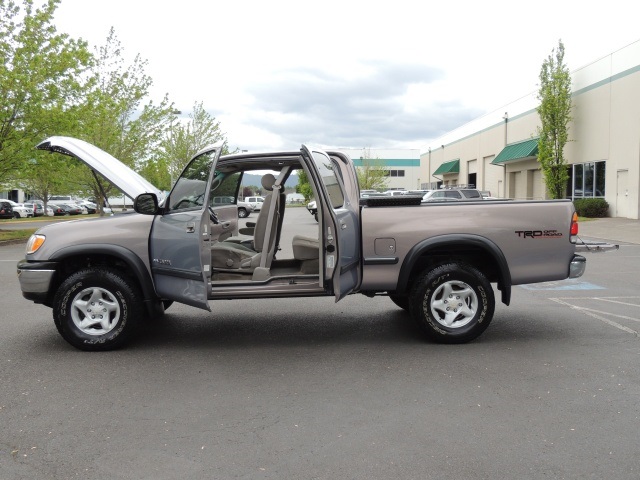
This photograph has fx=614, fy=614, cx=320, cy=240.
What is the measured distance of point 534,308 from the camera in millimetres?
8172

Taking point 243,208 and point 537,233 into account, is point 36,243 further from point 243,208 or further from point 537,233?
point 537,233

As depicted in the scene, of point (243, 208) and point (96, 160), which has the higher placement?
point (96, 160)

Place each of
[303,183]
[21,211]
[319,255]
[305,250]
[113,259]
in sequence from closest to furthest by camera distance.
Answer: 1. [319,255]
2. [113,259]
3. [305,250]
4. [303,183]
5. [21,211]

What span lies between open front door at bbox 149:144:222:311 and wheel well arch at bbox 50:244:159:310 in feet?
0.32

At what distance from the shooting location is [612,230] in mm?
22391

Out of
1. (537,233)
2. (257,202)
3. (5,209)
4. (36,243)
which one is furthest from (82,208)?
(537,233)

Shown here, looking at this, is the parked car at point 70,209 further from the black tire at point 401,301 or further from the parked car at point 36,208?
the black tire at point 401,301

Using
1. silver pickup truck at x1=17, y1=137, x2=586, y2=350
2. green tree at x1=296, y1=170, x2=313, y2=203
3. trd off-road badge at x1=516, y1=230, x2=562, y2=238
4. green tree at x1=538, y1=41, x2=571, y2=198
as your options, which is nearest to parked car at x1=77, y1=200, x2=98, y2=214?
green tree at x1=296, y1=170, x2=313, y2=203

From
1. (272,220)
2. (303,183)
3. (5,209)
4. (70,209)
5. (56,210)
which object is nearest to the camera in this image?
(272,220)

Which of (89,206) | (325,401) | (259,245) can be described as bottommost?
(325,401)

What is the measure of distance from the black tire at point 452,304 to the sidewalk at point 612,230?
14054 mm

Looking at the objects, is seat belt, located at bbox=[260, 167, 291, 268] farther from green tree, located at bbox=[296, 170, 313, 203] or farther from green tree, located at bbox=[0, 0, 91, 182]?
green tree, located at bbox=[0, 0, 91, 182]

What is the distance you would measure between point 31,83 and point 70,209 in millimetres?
34453

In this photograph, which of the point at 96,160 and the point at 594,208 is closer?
the point at 96,160
